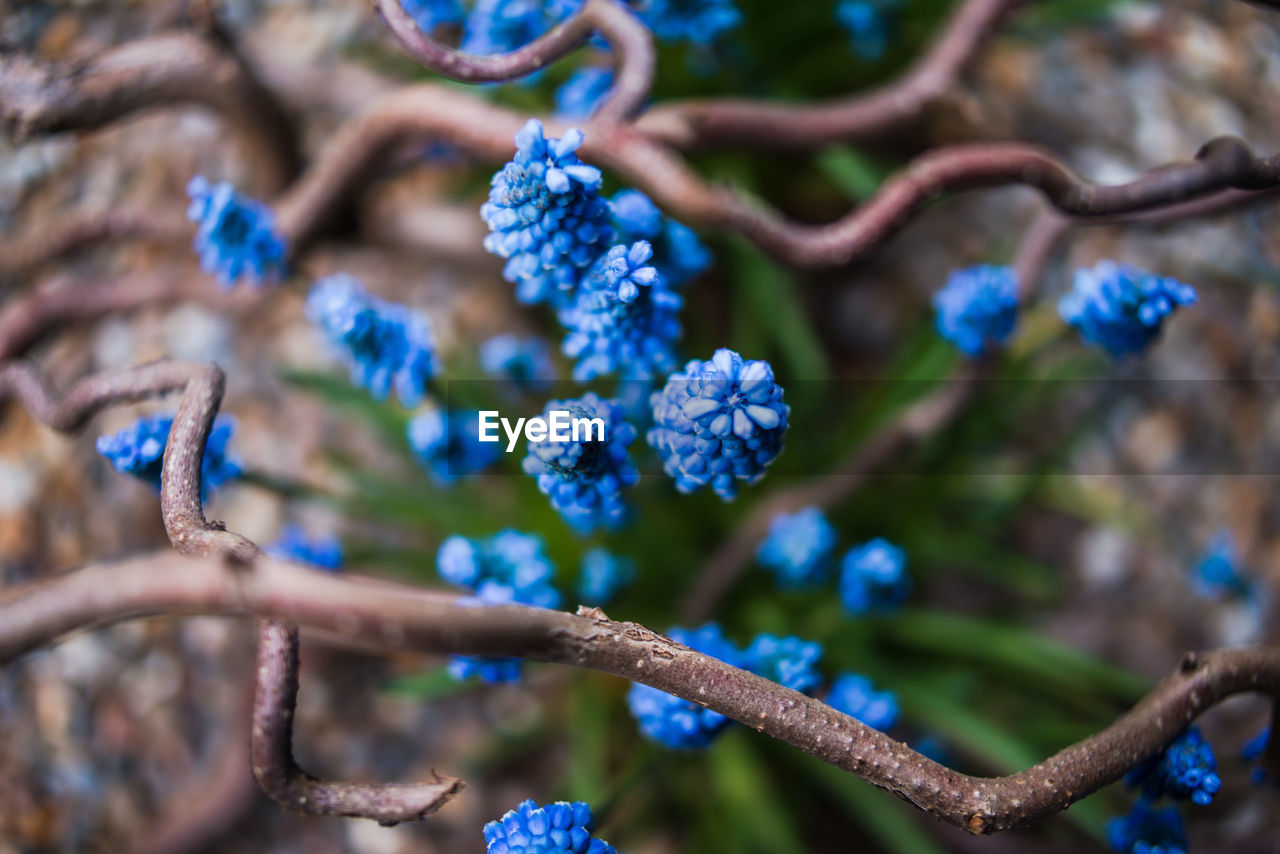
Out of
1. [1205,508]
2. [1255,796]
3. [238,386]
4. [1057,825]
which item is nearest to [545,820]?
[1057,825]

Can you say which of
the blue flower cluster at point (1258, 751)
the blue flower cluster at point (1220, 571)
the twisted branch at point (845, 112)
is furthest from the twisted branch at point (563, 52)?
the blue flower cluster at point (1220, 571)

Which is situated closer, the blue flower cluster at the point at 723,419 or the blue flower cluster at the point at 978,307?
the blue flower cluster at the point at 723,419

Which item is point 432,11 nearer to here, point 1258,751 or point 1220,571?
point 1258,751

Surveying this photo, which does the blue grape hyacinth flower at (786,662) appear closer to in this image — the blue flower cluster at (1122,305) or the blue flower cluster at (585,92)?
the blue flower cluster at (1122,305)

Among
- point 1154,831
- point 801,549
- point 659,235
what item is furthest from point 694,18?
point 1154,831

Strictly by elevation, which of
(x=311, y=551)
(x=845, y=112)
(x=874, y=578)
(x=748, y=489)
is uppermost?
(x=845, y=112)

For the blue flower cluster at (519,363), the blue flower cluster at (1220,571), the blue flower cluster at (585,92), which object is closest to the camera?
the blue flower cluster at (585,92)

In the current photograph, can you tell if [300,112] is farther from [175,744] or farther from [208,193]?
[175,744]
